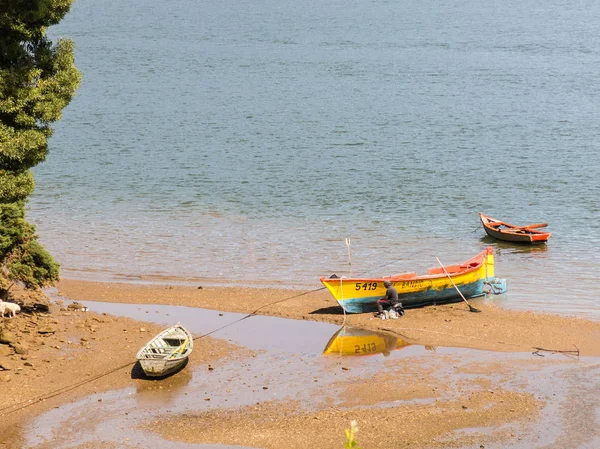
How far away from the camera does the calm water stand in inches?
1487

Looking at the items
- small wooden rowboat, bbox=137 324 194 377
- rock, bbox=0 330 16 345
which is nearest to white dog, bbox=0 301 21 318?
rock, bbox=0 330 16 345

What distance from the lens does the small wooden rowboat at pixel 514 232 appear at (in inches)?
1535

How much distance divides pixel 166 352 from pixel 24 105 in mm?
8316

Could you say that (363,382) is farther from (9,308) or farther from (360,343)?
(9,308)

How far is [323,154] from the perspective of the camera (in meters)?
58.3

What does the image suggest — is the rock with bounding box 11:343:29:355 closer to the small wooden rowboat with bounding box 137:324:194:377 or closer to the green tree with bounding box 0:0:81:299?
the green tree with bounding box 0:0:81:299

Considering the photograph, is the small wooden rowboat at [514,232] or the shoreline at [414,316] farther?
the small wooden rowboat at [514,232]

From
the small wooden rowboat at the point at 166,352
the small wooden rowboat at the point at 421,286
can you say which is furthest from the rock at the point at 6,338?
the small wooden rowboat at the point at 421,286

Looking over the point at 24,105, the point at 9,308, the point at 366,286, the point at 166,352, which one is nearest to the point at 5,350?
the point at 9,308

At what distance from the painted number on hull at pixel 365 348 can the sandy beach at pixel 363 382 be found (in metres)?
1.10

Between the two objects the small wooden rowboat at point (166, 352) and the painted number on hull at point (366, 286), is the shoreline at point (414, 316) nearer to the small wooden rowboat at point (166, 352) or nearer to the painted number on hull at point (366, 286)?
the painted number on hull at point (366, 286)

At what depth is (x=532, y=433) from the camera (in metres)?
20.2

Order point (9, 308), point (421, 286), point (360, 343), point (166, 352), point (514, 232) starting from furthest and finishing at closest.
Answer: point (514, 232) → point (421, 286) → point (360, 343) → point (9, 308) → point (166, 352)

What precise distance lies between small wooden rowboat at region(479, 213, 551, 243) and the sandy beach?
370 inches
